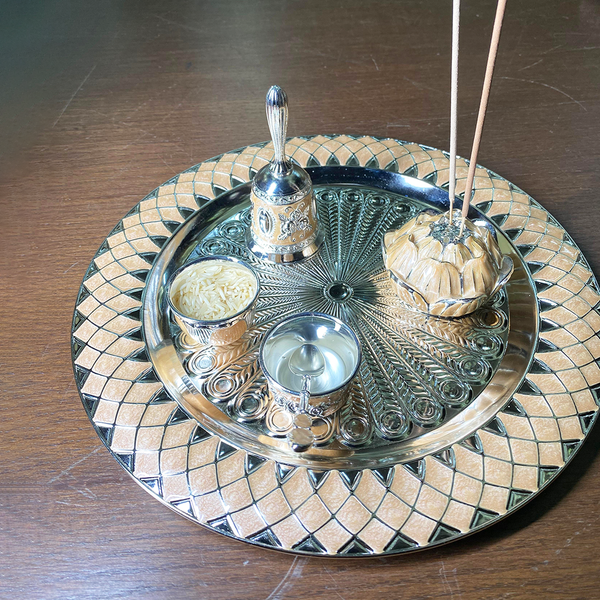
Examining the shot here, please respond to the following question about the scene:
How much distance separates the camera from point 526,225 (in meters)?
0.71

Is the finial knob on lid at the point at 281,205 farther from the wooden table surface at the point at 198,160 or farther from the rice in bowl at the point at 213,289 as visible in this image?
the wooden table surface at the point at 198,160

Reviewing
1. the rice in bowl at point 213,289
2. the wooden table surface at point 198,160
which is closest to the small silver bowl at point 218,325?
the rice in bowl at point 213,289

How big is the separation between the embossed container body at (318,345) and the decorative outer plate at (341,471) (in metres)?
0.08

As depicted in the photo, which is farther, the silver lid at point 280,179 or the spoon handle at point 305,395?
the silver lid at point 280,179

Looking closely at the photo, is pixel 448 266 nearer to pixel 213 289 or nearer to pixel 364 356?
pixel 364 356

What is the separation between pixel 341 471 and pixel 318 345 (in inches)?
4.7

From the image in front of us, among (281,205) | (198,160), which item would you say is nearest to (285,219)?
(281,205)

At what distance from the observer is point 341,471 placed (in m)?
0.50

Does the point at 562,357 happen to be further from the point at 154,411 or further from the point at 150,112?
the point at 150,112

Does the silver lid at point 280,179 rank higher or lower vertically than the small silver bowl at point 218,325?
higher

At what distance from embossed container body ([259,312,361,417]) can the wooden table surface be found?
0.49 feet

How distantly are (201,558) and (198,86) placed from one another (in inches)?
30.9

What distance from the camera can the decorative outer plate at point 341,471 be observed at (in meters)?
0.47

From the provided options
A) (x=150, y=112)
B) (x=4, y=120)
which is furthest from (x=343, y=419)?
(x=4, y=120)
